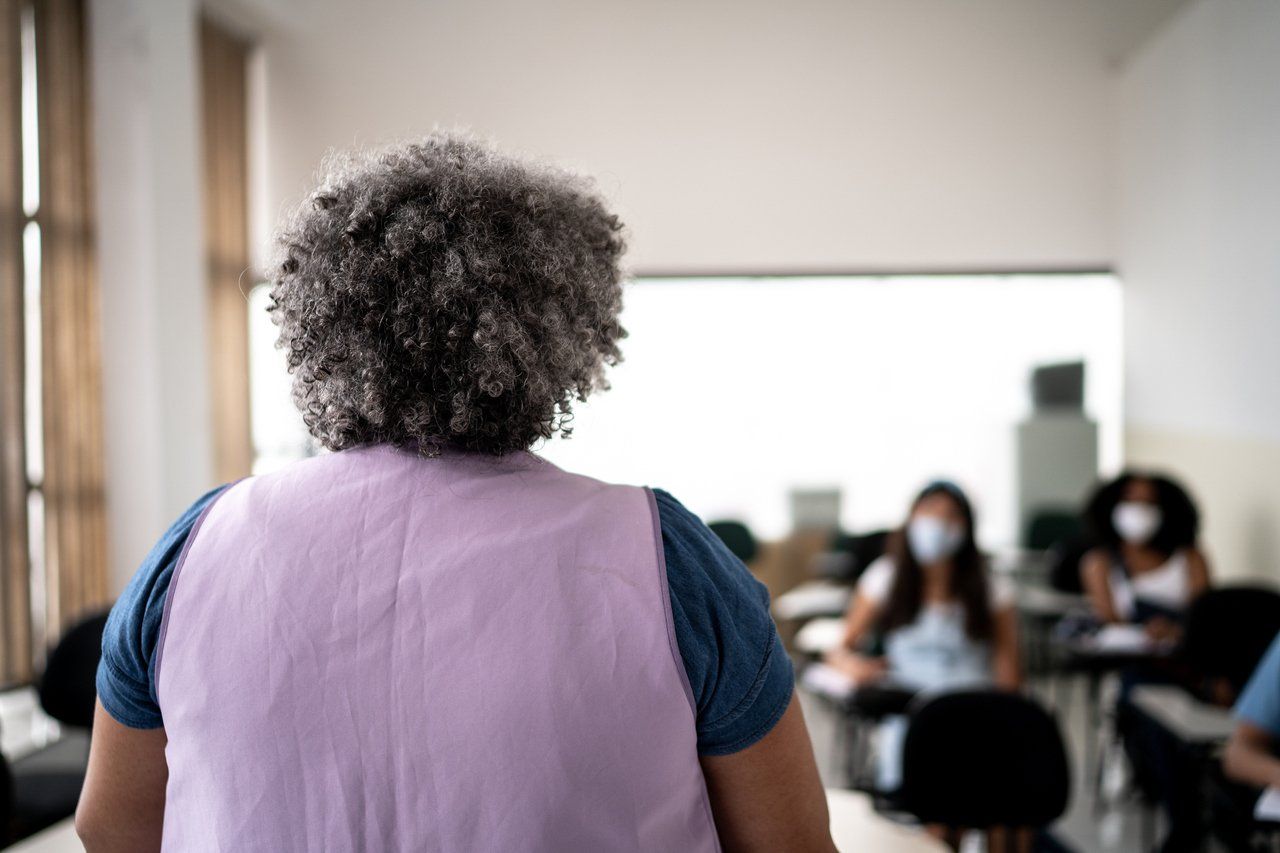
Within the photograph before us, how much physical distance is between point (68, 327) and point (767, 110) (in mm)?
3976

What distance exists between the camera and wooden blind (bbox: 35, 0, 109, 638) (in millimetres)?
4180

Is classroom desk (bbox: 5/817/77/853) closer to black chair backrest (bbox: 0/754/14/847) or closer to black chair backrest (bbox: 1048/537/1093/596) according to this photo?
black chair backrest (bbox: 0/754/14/847)

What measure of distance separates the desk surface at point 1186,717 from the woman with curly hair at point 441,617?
2.23 metres

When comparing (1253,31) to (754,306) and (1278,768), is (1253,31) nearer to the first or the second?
(754,306)

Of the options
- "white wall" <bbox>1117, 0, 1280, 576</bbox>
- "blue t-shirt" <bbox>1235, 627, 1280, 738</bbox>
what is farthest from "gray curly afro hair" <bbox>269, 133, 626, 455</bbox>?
"white wall" <bbox>1117, 0, 1280, 576</bbox>

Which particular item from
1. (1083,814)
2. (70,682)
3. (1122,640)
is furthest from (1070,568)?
(70,682)

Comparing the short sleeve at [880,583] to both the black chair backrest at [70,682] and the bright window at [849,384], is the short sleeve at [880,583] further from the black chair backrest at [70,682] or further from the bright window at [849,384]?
the black chair backrest at [70,682]

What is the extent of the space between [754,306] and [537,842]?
214 inches

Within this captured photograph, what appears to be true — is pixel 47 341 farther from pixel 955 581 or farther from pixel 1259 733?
pixel 1259 733

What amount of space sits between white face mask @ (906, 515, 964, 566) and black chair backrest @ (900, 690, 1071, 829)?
1.11 meters

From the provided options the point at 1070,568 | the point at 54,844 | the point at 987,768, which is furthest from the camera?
the point at 1070,568

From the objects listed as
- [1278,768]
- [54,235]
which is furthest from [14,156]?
[1278,768]

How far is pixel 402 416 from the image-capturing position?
948 mm

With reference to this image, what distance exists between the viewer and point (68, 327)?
14.0 feet
